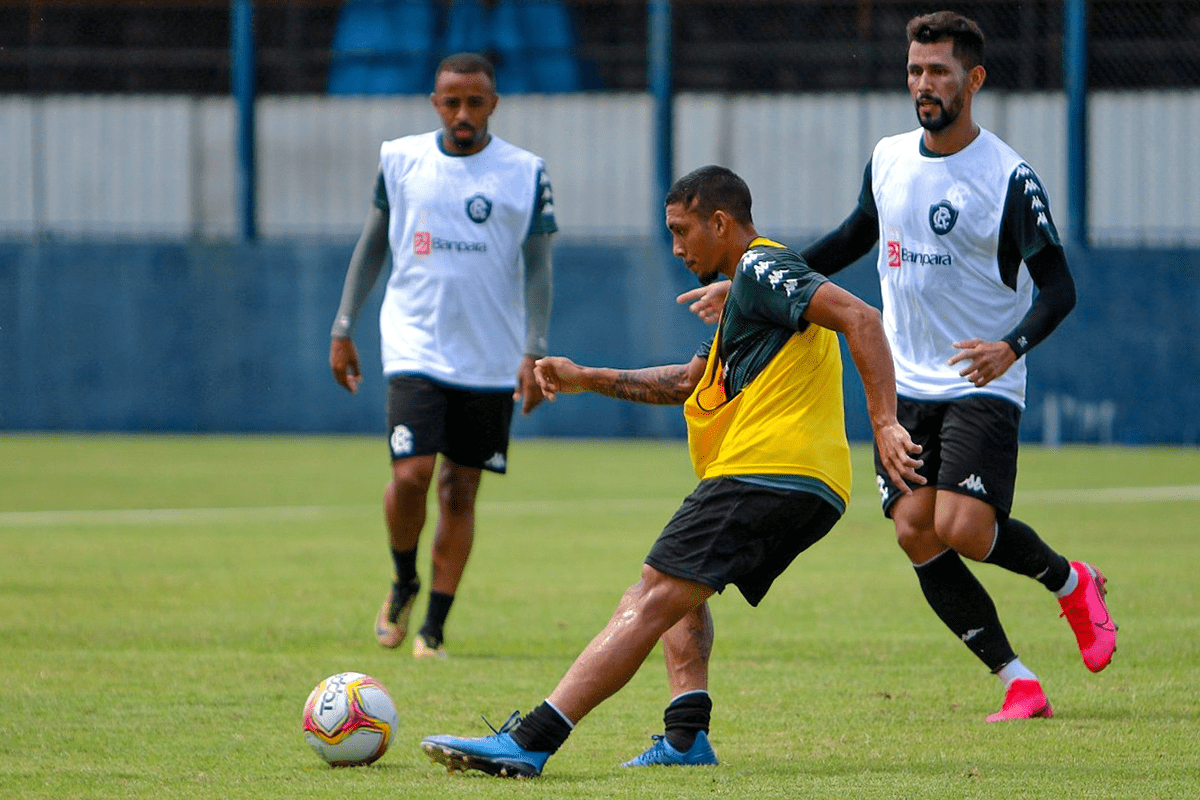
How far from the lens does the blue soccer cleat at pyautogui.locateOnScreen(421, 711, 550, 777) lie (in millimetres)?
5492

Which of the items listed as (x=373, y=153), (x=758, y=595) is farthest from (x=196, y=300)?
(x=758, y=595)

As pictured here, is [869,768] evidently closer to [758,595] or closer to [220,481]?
[758,595]

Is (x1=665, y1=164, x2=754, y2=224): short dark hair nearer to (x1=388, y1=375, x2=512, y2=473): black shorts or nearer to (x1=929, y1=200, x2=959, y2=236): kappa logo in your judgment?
(x1=929, y1=200, x2=959, y2=236): kappa logo

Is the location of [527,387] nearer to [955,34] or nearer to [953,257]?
[953,257]

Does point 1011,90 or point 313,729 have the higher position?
point 1011,90

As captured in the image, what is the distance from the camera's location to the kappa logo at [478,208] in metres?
8.46

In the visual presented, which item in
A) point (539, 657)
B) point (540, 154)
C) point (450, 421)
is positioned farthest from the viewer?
point (540, 154)

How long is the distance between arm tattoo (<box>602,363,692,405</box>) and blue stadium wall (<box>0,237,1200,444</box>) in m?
15.3

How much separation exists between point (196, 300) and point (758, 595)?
17.6 meters

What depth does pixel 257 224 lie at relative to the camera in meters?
23.6

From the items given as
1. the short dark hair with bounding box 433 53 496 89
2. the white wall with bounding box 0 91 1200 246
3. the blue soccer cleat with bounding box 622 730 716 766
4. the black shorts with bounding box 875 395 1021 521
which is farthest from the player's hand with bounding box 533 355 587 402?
the white wall with bounding box 0 91 1200 246

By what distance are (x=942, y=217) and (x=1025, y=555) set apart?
4.13 ft

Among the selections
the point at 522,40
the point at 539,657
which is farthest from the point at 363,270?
the point at 522,40

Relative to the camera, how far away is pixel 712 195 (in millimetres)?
5633
